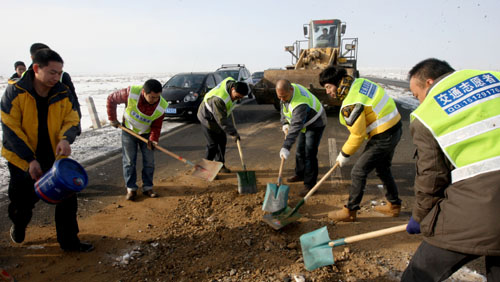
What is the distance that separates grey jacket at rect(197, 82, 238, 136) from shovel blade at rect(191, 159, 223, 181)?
54cm

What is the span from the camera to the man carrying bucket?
237 centimetres

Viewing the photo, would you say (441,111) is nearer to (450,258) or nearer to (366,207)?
(450,258)

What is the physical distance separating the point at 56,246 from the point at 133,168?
1.27 metres

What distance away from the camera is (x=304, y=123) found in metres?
4.06

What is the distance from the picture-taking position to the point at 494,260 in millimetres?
1588

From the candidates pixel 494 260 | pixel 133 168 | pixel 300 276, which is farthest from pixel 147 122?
pixel 494 260

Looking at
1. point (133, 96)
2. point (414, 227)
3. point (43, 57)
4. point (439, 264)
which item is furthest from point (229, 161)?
point (439, 264)

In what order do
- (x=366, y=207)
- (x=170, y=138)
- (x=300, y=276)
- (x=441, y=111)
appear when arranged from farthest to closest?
(x=170, y=138) < (x=366, y=207) < (x=300, y=276) < (x=441, y=111)

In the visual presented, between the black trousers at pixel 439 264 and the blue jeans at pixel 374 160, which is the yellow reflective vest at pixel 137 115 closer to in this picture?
the blue jeans at pixel 374 160

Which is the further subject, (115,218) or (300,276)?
(115,218)

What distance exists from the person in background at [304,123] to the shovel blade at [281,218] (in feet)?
2.52

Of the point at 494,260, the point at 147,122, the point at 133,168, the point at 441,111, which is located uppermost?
the point at 441,111

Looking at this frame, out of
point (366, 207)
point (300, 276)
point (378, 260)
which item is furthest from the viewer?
point (366, 207)

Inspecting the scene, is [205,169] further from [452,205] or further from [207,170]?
[452,205]
